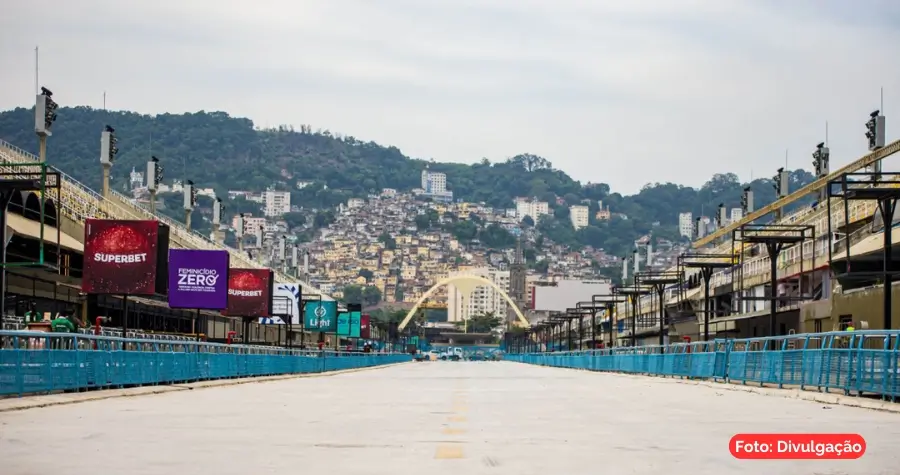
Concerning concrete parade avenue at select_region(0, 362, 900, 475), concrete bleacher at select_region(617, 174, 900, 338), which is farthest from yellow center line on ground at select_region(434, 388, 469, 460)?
concrete bleacher at select_region(617, 174, 900, 338)

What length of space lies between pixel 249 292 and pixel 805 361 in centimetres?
4401

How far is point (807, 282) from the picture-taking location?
8812cm

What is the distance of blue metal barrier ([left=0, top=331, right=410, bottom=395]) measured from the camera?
A: 862 inches

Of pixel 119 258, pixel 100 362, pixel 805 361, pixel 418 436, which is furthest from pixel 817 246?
pixel 418 436

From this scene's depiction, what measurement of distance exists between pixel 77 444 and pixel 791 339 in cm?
2160

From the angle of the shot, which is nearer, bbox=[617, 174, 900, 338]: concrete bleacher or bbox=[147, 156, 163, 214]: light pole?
bbox=[617, 174, 900, 338]: concrete bleacher

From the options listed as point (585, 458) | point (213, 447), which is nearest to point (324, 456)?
point (213, 447)

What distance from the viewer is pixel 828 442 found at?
13289 mm

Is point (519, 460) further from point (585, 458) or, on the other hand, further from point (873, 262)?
point (873, 262)

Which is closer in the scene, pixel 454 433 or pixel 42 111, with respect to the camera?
pixel 454 433

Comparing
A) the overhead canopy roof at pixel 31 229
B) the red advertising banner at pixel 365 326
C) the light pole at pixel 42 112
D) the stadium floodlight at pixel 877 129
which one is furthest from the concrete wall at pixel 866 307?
the red advertising banner at pixel 365 326

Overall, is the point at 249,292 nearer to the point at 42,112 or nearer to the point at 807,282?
the point at 42,112

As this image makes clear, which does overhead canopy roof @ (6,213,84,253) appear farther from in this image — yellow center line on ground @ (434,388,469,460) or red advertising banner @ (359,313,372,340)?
red advertising banner @ (359,313,372,340)

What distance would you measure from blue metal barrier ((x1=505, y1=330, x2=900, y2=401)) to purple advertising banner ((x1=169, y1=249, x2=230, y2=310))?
63.0 ft
